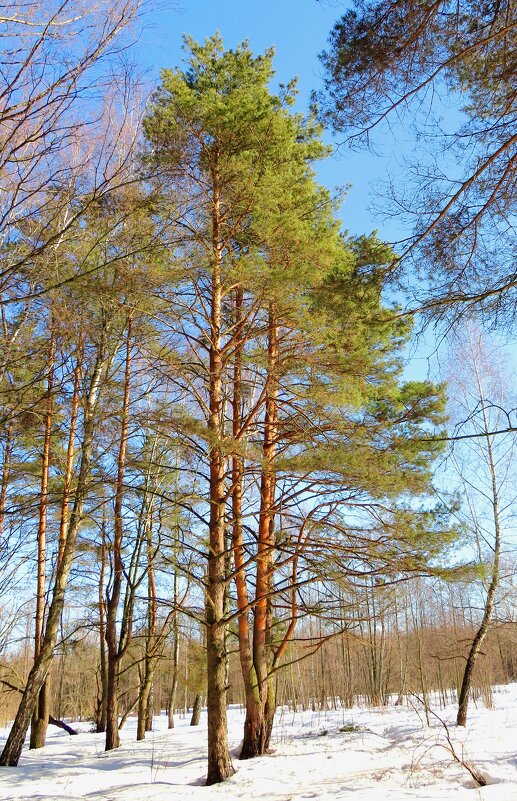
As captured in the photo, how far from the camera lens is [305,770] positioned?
662 cm

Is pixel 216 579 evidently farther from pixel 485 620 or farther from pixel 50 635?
pixel 485 620

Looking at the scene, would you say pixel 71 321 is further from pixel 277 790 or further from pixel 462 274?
pixel 277 790

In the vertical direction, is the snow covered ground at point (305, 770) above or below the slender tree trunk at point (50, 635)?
below

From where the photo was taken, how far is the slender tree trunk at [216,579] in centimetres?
636

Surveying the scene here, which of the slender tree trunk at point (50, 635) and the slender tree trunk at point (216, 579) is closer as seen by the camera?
the slender tree trunk at point (216, 579)

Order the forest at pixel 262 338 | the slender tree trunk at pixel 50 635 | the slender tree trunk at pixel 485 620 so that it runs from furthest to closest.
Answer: the slender tree trunk at pixel 485 620, the slender tree trunk at pixel 50 635, the forest at pixel 262 338

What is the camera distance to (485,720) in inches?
434

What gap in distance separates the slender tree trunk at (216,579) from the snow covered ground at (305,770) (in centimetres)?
39

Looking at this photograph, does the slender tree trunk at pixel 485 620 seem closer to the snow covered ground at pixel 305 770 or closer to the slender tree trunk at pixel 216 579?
the snow covered ground at pixel 305 770

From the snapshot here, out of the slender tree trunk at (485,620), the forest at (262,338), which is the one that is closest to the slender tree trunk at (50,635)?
the forest at (262,338)

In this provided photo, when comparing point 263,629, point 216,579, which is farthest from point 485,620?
point 216,579

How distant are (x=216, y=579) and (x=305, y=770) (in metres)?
2.46

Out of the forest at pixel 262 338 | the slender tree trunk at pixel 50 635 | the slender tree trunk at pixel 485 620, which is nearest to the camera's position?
the forest at pixel 262 338

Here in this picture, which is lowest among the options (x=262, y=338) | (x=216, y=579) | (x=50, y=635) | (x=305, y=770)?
(x=305, y=770)
